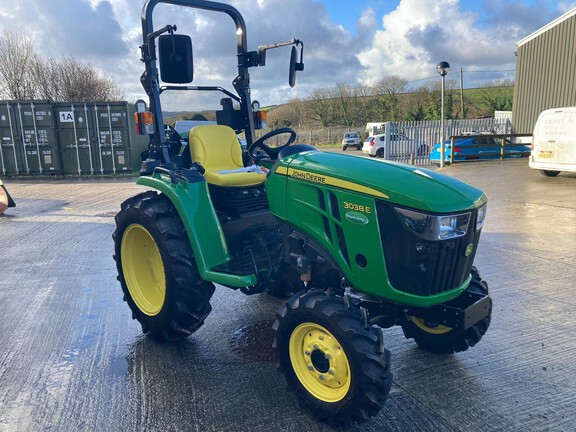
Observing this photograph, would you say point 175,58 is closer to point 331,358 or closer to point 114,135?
point 331,358

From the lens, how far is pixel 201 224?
338 centimetres

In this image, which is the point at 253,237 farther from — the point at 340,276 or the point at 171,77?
the point at 171,77

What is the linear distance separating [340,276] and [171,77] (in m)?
1.86

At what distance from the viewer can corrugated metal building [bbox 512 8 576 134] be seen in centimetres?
1709

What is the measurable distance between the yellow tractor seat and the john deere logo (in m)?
1.12

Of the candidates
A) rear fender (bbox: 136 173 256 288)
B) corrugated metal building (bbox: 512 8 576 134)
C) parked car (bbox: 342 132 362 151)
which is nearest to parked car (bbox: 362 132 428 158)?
corrugated metal building (bbox: 512 8 576 134)

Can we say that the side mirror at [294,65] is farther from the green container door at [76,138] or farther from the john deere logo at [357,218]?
the green container door at [76,138]

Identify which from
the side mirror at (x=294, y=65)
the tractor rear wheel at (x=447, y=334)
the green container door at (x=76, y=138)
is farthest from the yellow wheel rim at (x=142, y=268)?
the green container door at (x=76, y=138)

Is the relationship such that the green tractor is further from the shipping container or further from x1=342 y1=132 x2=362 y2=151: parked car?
x1=342 y1=132 x2=362 y2=151: parked car

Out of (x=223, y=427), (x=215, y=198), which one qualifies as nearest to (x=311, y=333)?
(x=223, y=427)

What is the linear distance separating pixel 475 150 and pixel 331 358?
51.3 feet

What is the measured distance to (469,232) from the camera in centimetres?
260

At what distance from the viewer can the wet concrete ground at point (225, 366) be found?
266 centimetres

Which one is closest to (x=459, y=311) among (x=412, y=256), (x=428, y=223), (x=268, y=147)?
(x=412, y=256)
